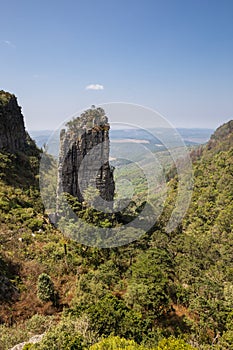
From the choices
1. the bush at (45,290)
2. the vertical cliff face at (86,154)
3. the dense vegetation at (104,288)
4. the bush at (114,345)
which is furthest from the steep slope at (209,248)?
the vertical cliff face at (86,154)

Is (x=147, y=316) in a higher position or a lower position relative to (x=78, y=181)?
lower

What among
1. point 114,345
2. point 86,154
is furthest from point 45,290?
point 86,154

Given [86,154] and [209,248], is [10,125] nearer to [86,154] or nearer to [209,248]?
[86,154]

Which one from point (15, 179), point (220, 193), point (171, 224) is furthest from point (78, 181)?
point (220, 193)

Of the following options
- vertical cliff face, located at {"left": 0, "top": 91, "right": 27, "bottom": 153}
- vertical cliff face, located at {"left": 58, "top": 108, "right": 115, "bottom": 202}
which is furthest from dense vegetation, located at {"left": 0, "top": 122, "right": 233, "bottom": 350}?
vertical cliff face, located at {"left": 0, "top": 91, "right": 27, "bottom": 153}

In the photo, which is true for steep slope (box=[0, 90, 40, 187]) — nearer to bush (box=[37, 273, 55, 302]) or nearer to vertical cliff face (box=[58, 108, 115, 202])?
vertical cliff face (box=[58, 108, 115, 202])

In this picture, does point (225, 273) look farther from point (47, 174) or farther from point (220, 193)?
point (47, 174)

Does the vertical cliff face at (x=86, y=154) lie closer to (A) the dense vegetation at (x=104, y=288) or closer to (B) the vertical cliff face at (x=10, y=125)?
(A) the dense vegetation at (x=104, y=288)
